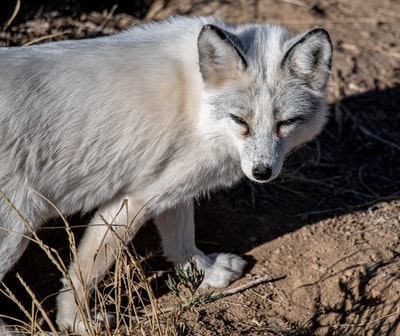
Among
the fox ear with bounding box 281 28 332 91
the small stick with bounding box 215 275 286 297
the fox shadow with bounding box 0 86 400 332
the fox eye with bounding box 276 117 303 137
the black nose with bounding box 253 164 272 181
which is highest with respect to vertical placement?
the fox ear with bounding box 281 28 332 91

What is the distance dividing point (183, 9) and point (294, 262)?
3.00m

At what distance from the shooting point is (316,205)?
525 cm

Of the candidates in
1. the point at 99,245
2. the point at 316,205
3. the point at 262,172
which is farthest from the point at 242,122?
the point at 316,205

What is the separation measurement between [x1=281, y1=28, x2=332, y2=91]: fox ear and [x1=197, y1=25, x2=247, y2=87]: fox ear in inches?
10.2

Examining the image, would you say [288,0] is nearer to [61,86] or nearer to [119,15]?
[119,15]

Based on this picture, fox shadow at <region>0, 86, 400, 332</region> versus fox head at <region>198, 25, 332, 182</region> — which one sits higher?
fox head at <region>198, 25, 332, 182</region>

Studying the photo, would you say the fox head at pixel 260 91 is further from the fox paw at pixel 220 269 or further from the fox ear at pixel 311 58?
the fox paw at pixel 220 269

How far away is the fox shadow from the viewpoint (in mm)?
4934

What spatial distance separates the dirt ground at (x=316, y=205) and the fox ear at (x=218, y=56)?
59.1 inches

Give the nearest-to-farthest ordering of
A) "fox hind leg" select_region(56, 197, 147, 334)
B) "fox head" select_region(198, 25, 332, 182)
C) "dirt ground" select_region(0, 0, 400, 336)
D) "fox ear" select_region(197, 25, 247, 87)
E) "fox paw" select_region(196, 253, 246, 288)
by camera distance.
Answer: "fox ear" select_region(197, 25, 247, 87)
"fox head" select_region(198, 25, 332, 182)
"fox hind leg" select_region(56, 197, 147, 334)
"dirt ground" select_region(0, 0, 400, 336)
"fox paw" select_region(196, 253, 246, 288)

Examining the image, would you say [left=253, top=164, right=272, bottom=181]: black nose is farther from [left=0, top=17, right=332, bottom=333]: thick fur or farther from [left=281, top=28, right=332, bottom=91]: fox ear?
[left=281, top=28, right=332, bottom=91]: fox ear

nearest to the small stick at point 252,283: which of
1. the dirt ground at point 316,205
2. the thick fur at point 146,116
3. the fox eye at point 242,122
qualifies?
the dirt ground at point 316,205

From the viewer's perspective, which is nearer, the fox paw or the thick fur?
the thick fur

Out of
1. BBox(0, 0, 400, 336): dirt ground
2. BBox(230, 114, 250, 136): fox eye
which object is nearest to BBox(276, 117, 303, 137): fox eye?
BBox(230, 114, 250, 136): fox eye
